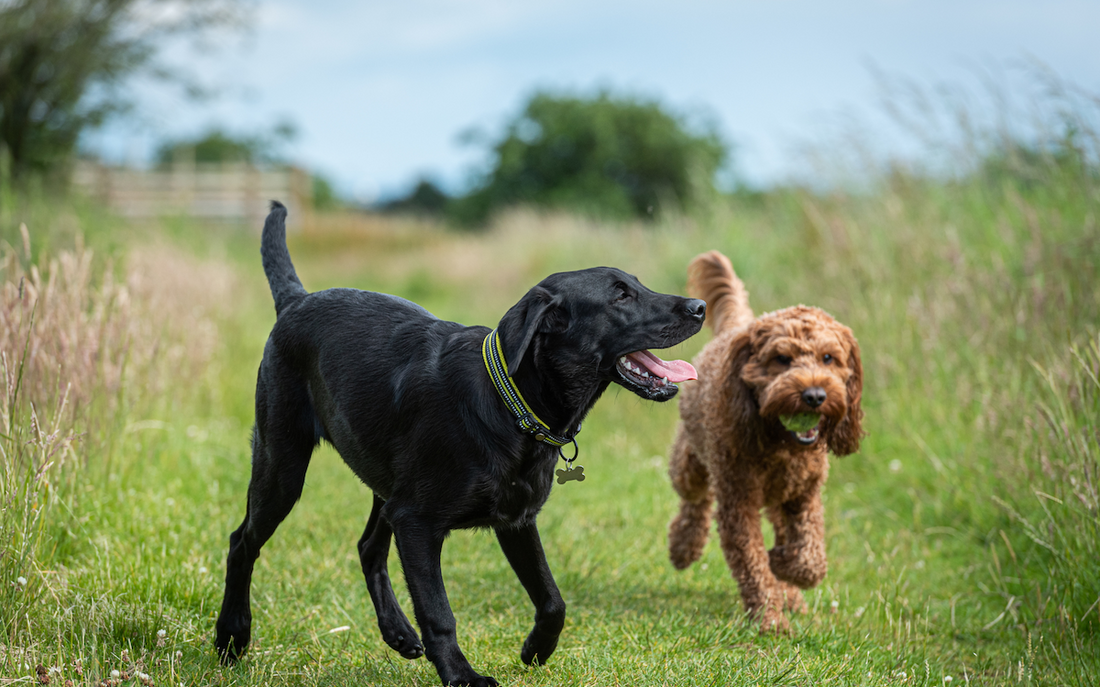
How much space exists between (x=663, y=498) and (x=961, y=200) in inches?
188

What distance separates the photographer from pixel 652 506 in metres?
5.79

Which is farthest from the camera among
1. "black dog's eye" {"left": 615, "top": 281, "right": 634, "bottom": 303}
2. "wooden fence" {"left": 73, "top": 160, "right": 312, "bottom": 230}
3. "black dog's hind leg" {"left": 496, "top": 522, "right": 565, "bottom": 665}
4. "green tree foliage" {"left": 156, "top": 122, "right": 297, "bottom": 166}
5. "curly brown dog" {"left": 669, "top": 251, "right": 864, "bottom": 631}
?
"green tree foliage" {"left": 156, "top": 122, "right": 297, "bottom": 166}

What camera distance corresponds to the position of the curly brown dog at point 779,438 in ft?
13.3

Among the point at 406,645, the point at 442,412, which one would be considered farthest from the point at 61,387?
the point at 442,412

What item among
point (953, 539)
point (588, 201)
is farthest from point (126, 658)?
point (588, 201)

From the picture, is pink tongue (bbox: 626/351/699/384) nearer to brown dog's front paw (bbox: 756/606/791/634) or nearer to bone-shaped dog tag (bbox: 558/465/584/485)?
bone-shaped dog tag (bbox: 558/465/584/485)

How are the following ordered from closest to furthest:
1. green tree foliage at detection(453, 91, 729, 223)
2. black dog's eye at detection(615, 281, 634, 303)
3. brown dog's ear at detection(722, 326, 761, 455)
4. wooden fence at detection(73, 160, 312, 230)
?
black dog's eye at detection(615, 281, 634, 303)
brown dog's ear at detection(722, 326, 761, 455)
green tree foliage at detection(453, 91, 729, 223)
wooden fence at detection(73, 160, 312, 230)

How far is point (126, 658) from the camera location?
321cm

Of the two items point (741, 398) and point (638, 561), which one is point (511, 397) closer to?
point (741, 398)

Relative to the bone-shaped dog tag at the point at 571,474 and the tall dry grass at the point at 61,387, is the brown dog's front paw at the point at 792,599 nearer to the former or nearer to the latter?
the bone-shaped dog tag at the point at 571,474

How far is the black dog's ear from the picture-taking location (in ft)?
9.33

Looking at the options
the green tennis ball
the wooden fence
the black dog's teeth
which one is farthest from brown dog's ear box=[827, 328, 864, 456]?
the wooden fence

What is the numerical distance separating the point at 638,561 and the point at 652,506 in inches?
38.2

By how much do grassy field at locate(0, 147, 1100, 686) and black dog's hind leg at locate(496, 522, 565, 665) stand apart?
0.60 ft
